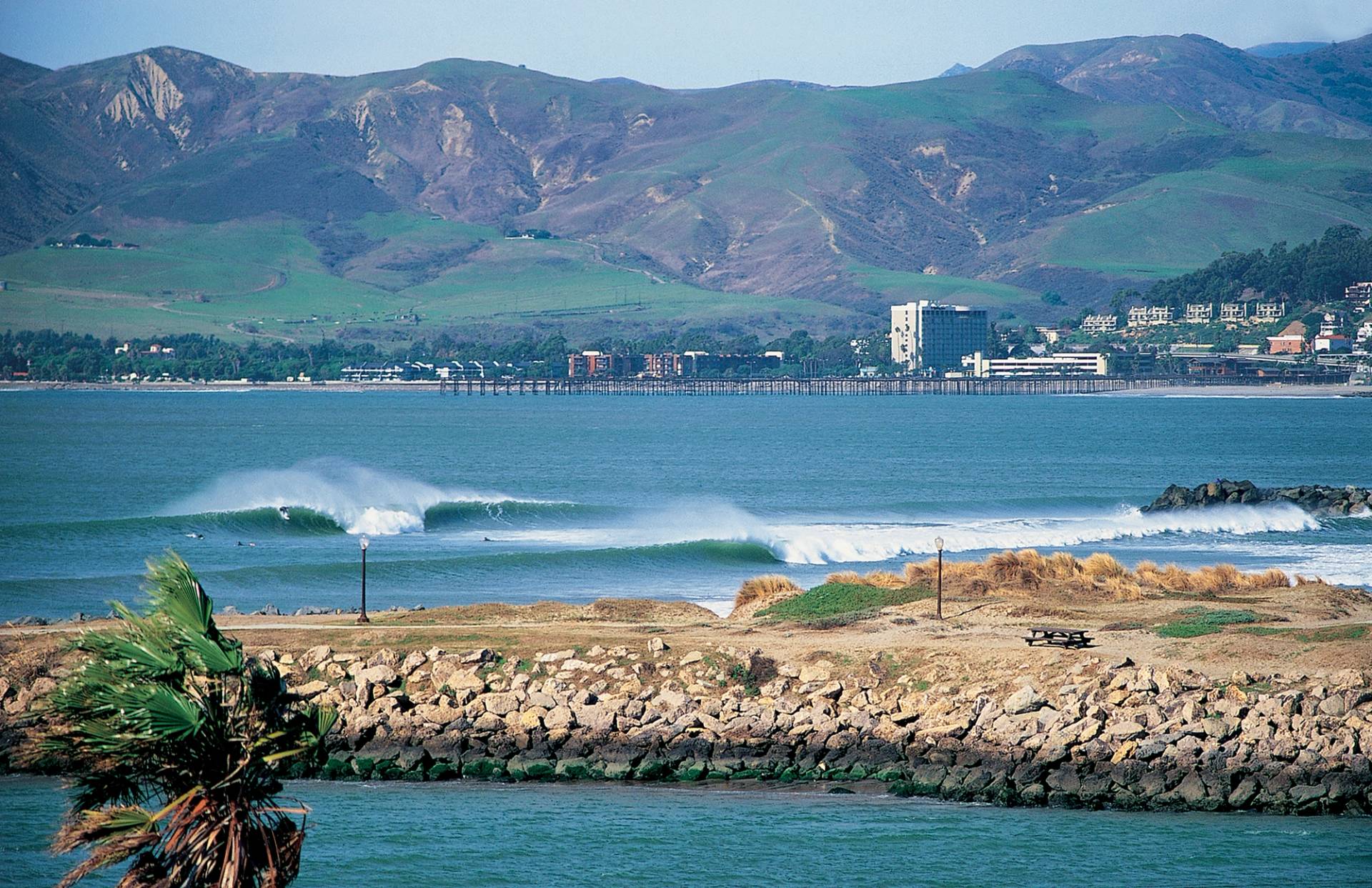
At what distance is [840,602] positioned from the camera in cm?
3494

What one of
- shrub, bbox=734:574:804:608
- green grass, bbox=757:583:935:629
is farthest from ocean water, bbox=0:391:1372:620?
green grass, bbox=757:583:935:629

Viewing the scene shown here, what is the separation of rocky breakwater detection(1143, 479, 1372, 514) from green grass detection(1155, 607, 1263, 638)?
38854mm

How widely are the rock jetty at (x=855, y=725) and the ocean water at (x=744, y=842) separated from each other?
629mm

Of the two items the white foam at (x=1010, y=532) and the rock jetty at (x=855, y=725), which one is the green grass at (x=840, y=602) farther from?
the white foam at (x=1010, y=532)

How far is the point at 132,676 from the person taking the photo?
12.3 meters

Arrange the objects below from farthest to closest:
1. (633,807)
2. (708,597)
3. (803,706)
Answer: (708,597)
(803,706)
(633,807)

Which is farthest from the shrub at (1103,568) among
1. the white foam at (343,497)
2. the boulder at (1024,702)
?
the white foam at (343,497)

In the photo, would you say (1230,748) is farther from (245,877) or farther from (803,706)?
(245,877)

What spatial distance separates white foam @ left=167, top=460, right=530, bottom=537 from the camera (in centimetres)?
6456

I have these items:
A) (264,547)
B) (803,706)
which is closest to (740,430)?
(264,547)

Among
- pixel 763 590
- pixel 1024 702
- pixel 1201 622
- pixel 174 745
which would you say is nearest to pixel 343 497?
pixel 763 590

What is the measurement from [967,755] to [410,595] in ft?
76.6

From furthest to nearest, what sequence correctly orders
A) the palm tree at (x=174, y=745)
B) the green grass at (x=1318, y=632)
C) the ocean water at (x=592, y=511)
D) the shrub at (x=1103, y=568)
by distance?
the ocean water at (x=592, y=511) → the shrub at (x=1103, y=568) → the green grass at (x=1318, y=632) → the palm tree at (x=174, y=745)

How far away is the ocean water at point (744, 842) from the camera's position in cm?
2061
